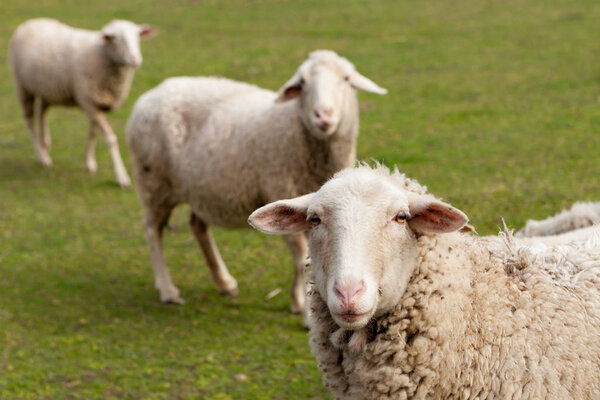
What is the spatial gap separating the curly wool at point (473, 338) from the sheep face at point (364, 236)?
0.12 m

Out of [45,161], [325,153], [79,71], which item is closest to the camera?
[325,153]

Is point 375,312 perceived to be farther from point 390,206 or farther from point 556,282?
point 556,282

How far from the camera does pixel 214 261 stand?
6707 millimetres

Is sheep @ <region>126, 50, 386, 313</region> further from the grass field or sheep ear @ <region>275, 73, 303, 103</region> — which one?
the grass field

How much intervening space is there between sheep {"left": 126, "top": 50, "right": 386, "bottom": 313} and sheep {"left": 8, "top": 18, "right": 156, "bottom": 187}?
3.50 m

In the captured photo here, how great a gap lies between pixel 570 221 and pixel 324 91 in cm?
206

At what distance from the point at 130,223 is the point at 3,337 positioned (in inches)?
110

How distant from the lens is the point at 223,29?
1784 centimetres

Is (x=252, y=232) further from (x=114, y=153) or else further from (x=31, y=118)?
(x=31, y=118)

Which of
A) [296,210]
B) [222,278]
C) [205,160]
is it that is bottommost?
[222,278]

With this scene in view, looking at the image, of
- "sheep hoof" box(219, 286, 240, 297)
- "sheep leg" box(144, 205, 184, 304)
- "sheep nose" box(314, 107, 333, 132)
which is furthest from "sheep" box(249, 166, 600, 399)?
"sheep leg" box(144, 205, 184, 304)

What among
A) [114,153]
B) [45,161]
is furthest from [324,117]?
[45,161]

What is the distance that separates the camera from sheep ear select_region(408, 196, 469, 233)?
2.96 metres

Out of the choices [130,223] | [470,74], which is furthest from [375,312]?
[470,74]
